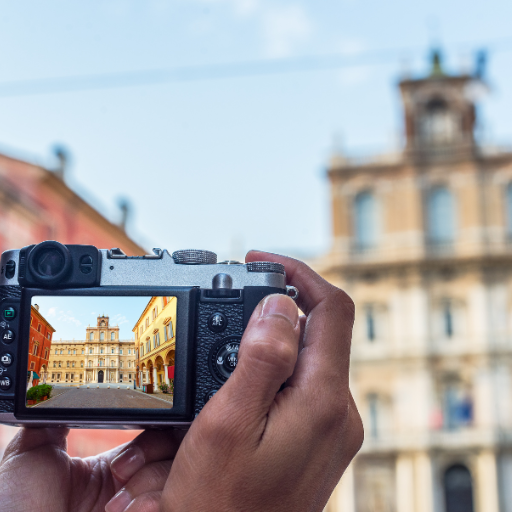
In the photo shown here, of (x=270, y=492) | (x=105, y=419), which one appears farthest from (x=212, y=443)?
(x=105, y=419)

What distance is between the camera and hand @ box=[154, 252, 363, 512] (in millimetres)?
667

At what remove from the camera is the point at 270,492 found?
2.27 ft

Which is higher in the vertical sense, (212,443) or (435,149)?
(435,149)

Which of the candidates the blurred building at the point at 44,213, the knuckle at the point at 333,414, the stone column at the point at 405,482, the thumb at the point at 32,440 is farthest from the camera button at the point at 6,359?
the stone column at the point at 405,482

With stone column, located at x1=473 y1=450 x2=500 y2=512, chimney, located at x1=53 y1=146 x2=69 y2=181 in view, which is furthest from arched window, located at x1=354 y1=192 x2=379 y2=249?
chimney, located at x1=53 y1=146 x2=69 y2=181

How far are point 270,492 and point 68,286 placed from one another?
335 mm

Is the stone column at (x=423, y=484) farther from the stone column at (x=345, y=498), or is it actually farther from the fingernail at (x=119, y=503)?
the fingernail at (x=119, y=503)

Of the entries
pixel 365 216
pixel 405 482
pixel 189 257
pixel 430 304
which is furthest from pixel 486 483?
pixel 189 257

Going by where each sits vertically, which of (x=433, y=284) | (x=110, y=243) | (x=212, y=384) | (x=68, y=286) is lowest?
(x=212, y=384)

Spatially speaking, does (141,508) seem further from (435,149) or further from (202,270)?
(435,149)

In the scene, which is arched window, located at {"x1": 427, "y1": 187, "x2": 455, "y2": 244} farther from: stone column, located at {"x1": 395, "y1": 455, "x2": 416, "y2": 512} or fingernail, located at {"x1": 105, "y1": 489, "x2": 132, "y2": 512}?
fingernail, located at {"x1": 105, "y1": 489, "x2": 132, "y2": 512}

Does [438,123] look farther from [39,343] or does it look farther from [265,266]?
[39,343]

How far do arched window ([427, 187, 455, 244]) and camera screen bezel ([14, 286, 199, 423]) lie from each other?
567 inches

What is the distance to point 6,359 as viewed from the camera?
32.8 inches
